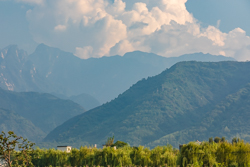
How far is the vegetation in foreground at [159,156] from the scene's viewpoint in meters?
38.0

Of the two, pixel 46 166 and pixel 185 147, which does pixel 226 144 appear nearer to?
pixel 185 147

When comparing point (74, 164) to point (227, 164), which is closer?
point (227, 164)

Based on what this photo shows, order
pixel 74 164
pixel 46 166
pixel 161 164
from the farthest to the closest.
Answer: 1. pixel 46 166
2. pixel 74 164
3. pixel 161 164

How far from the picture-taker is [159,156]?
44625 millimetres

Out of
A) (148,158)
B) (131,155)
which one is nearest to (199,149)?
(148,158)

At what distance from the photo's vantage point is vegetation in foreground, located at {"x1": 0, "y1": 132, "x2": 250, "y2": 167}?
125 feet

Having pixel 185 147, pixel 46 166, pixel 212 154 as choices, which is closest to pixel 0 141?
pixel 185 147

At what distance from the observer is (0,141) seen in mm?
31219

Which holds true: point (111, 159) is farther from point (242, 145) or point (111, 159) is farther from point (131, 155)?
point (242, 145)

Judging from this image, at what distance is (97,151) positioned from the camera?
162 ft

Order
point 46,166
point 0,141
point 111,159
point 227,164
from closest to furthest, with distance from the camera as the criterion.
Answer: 1. point 0,141
2. point 227,164
3. point 111,159
4. point 46,166

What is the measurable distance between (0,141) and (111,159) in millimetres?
18755

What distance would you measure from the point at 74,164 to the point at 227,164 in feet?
73.3

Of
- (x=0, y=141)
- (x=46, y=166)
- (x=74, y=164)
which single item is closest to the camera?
(x=0, y=141)
